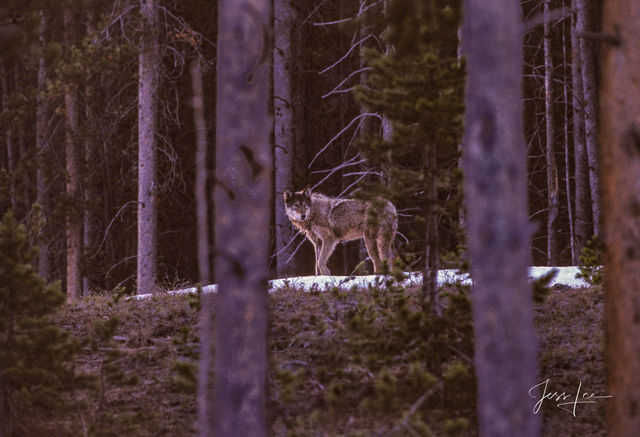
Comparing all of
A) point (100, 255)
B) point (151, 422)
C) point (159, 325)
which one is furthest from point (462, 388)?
point (100, 255)

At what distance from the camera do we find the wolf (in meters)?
15.7

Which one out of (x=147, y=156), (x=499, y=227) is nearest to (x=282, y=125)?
(x=147, y=156)

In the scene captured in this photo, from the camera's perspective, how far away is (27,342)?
275 inches

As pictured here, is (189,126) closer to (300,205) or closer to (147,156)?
(147,156)

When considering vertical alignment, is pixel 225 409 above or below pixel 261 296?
below

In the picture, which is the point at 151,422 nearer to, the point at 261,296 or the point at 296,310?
the point at 261,296

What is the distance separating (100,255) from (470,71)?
2048cm

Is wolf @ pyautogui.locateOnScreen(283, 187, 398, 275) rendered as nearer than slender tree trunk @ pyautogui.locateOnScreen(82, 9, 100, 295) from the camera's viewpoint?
Yes

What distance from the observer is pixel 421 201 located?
779cm

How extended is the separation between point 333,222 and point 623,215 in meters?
10.9

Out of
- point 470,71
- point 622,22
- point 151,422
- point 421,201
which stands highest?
point 622,22

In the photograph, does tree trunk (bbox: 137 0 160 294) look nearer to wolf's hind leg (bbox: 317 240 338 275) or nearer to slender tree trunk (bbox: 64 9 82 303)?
slender tree trunk (bbox: 64 9 82 303)

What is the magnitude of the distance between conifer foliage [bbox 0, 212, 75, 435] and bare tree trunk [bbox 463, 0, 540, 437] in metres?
3.85
